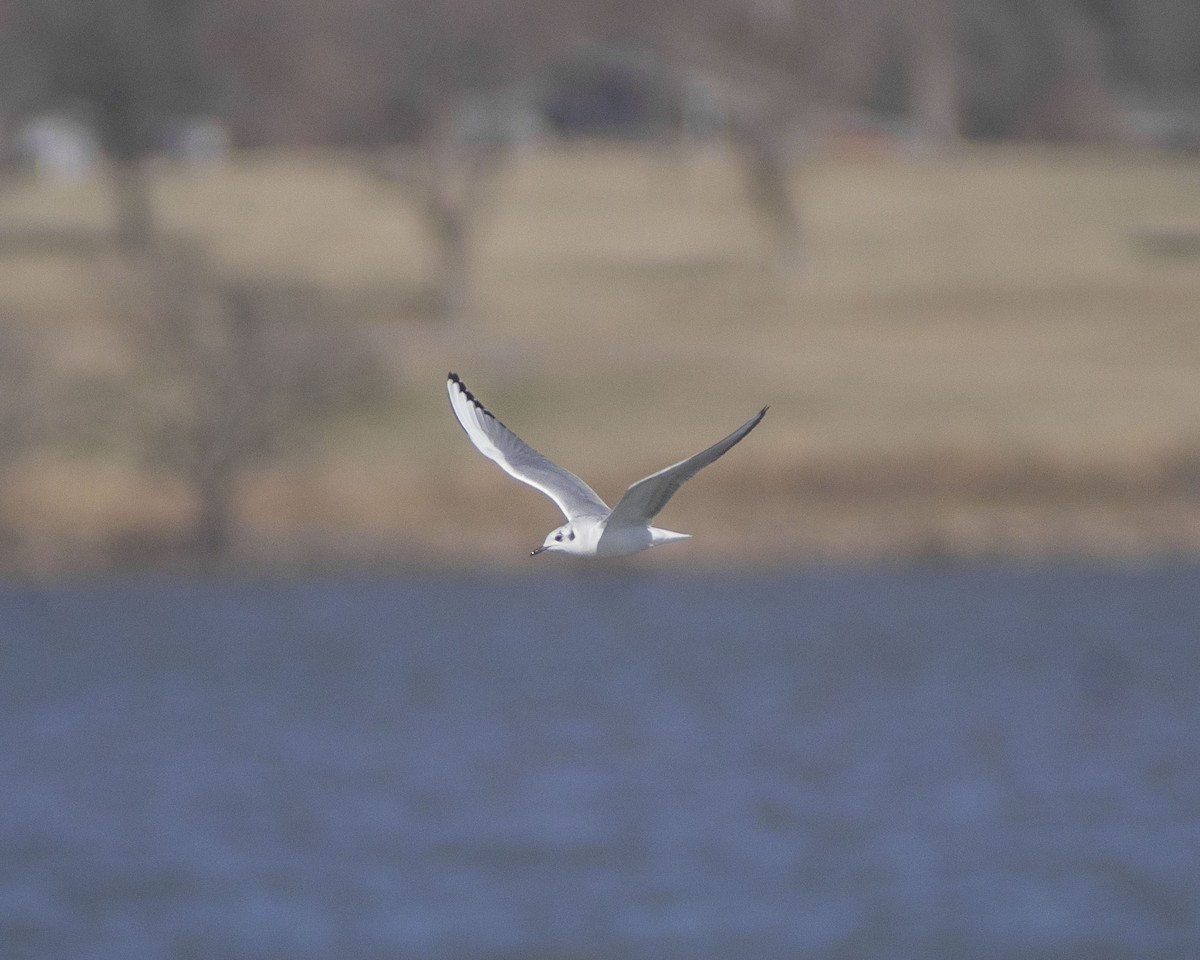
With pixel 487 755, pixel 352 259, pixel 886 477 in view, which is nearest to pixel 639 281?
pixel 352 259

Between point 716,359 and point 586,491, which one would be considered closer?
point 586,491

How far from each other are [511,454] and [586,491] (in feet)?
1.26

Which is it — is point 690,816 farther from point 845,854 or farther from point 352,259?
point 352,259

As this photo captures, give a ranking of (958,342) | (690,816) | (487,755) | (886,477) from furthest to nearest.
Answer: (958,342) → (886,477) → (487,755) → (690,816)

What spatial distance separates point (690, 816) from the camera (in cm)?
3531

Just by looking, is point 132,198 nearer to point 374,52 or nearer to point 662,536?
point 374,52

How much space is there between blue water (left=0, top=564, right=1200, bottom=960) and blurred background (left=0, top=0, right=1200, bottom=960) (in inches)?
5.2

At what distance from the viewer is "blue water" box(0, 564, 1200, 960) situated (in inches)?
1163

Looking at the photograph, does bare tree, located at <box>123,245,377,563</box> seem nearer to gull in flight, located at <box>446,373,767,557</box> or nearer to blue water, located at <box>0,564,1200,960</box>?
blue water, located at <box>0,564,1200,960</box>

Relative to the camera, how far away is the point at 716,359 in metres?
55.7

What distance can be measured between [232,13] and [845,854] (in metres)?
43.0

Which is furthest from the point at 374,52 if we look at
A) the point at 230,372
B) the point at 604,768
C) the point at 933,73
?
the point at 933,73

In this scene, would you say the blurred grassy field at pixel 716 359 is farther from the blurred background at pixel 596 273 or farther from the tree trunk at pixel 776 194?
the tree trunk at pixel 776 194

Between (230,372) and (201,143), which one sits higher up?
(201,143)
